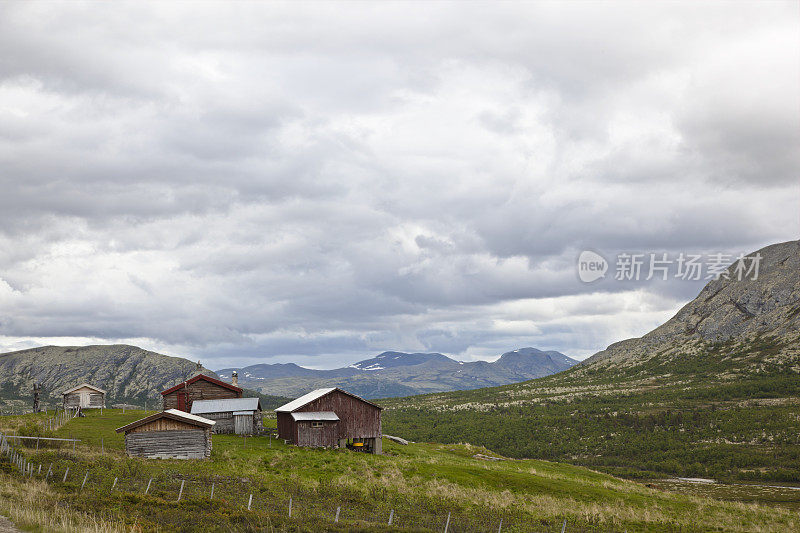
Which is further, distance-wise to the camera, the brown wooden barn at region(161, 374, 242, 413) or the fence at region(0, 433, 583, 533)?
the brown wooden barn at region(161, 374, 242, 413)

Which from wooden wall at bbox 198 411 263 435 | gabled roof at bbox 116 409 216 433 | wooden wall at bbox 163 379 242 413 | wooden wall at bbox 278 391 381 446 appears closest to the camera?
gabled roof at bbox 116 409 216 433

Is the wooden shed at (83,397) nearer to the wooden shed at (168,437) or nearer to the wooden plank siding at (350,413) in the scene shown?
the wooden plank siding at (350,413)

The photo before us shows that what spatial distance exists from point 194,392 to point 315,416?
23.7 metres

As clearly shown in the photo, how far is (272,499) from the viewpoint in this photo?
35.9 meters

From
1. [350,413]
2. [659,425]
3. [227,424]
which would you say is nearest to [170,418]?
[227,424]

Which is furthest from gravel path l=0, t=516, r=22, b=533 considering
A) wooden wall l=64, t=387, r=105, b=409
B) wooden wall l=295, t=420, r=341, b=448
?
wooden wall l=64, t=387, r=105, b=409

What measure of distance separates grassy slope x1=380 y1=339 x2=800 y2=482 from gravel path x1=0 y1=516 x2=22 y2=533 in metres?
97.8

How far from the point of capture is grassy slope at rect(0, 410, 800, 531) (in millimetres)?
29312

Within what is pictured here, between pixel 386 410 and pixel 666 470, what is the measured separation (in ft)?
327

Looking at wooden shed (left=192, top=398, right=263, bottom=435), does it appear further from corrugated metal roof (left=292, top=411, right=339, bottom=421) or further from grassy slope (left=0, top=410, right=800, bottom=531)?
corrugated metal roof (left=292, top=411, right=339, bottom=421)

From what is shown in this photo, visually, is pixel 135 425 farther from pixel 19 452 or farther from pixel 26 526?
pixel 26 526

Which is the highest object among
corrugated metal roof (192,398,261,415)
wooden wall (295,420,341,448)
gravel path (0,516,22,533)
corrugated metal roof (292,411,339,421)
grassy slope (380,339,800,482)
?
gravel path (0,516,22,533)

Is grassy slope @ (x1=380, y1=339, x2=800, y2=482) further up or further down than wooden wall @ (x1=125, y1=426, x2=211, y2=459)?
further down

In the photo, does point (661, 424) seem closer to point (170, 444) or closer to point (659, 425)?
point (659, 425)
